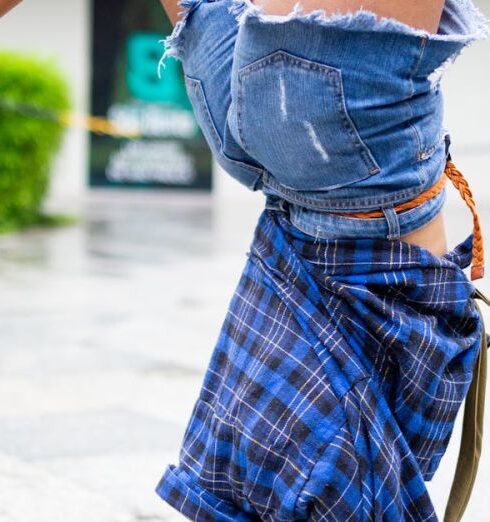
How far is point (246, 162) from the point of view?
5.52 ft

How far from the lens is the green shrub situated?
10617mm

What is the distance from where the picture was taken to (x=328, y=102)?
4.95 feet

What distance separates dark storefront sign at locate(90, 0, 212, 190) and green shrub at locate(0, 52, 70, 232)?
18.8 ft

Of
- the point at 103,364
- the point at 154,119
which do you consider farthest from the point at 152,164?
the point at 103,364

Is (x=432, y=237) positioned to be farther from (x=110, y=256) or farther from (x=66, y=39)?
(x=66, y=39)

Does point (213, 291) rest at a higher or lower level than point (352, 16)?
lower

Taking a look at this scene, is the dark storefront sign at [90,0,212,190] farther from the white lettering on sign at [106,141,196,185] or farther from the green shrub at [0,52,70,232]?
the green shrub at [0,52,70,232]

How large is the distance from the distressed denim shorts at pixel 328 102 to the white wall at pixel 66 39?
15060mm

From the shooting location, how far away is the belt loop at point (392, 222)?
1615 mm

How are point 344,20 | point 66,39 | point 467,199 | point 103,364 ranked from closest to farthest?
point 344,20
point 467,199
point 103,364
point 66,39

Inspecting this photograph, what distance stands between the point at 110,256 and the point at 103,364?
3952 millimetres

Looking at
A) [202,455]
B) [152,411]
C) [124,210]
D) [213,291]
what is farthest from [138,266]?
[202,455]

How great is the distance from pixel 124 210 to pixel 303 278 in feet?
41.2

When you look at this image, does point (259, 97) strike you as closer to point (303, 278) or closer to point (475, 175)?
point (303, 278)
